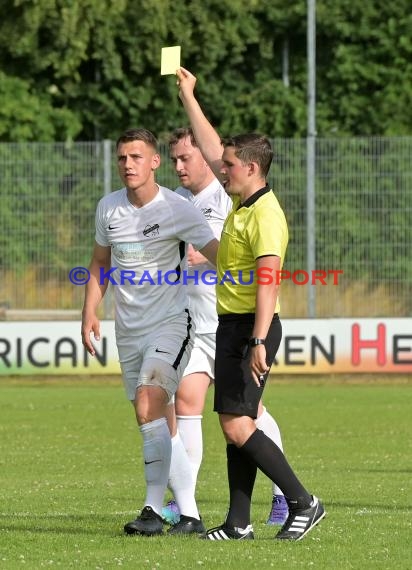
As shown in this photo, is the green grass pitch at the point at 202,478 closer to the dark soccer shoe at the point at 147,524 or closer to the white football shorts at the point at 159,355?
the dark soccer shoe at the point at 147,524

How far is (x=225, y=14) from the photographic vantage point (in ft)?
112

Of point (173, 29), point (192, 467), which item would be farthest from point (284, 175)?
point (192, 467)

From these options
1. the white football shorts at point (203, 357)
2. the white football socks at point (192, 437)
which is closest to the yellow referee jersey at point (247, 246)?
the white football socks at point (192, 437)

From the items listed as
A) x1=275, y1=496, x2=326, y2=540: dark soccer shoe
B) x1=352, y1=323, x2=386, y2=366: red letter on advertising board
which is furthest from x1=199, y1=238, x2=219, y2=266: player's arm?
x1=352, y1=323, x2=386, y2=366: red letter on advertising board

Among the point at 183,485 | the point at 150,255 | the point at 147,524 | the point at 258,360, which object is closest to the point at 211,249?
the point at 150,255

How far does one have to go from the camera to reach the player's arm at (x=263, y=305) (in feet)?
25.8

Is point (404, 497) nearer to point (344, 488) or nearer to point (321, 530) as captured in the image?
point (344, 488)

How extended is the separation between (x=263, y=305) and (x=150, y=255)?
3.71ft

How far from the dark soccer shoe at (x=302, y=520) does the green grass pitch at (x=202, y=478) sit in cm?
8

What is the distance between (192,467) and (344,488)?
2286 mm

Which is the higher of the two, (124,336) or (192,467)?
(124,336)

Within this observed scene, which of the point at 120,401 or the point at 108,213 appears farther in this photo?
the point at 120,401

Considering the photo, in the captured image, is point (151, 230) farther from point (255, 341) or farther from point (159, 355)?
point (255, 341)

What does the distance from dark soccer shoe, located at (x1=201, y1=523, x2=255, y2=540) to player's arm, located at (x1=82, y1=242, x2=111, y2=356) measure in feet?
4.55
